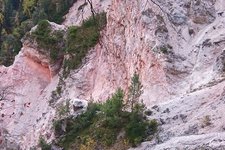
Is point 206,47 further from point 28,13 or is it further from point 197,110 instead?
point 28,13

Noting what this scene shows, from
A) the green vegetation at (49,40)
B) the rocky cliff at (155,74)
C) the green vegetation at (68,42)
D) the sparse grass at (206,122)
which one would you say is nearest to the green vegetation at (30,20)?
the rocky cliff at (155,74)

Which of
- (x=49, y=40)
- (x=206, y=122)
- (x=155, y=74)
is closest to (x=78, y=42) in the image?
(x=49, y=40)

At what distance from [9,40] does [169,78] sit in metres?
25.2

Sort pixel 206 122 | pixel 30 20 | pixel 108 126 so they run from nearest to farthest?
pixel 206 122 → pixel 108 126 → pixel 30 20

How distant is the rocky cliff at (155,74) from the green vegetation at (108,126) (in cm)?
72

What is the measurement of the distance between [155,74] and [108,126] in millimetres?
5658

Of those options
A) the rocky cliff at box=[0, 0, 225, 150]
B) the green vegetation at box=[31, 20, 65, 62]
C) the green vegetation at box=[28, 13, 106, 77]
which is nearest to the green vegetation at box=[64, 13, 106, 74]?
the green vegetation at box=[28, 13, 106, 77]

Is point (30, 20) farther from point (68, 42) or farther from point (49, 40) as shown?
point (68, 42)

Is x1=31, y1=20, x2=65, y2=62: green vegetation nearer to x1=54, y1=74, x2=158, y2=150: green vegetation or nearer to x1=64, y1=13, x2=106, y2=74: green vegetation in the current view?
x1=64, y1=13, x2=106, y2=74: green vegetation

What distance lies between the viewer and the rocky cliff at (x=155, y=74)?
1812 cm

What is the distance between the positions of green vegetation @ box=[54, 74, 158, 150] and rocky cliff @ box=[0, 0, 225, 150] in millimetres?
721

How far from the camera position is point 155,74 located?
25172 millimetres

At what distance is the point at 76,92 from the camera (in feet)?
109

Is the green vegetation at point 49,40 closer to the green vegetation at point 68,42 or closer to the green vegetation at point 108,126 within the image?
the green vegetation at point 68,42
